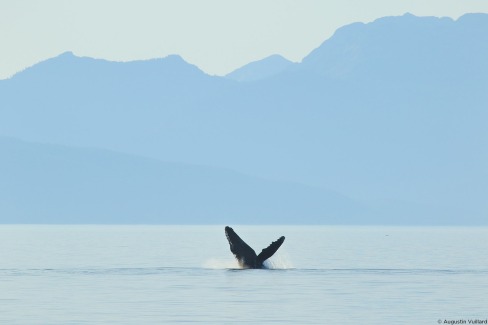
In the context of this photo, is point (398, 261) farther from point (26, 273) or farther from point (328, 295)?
point (328, 295)

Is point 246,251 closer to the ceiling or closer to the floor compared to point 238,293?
closer to the ceiling

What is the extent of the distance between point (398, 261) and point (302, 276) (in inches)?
920

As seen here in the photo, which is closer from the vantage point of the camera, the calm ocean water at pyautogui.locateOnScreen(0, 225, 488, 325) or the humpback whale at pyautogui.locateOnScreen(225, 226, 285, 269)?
the calm ocean water at pyautogui.locateOnScreen(0, 225, 488, 325)

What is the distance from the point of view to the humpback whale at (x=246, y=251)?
64.4 metres

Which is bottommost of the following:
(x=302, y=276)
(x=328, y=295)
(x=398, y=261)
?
(x=328, y=295)

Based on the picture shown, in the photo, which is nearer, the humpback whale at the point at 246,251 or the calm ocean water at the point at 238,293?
the calm ocean water at the point at 238,293

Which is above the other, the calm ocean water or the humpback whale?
the humpback whale

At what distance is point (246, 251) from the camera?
67.8m

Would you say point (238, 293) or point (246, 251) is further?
point (246, 251)

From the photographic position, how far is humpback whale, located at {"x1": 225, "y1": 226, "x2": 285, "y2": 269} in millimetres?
64438

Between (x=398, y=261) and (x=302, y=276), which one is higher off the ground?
(x=398, y=261)

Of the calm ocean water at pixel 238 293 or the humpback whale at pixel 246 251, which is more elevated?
the humpback whale at pixel 246 251

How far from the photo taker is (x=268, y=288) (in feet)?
186

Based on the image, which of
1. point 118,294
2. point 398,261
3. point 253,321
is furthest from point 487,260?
point 253,321
